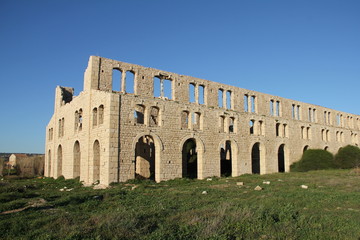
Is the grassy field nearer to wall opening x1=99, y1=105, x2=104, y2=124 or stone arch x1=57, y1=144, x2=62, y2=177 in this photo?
wall opening x1=99, y1=105, x2=104, y2=124

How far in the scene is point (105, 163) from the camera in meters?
17.2

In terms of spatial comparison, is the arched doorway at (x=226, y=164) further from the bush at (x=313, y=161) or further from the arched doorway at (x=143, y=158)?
the arched doorway at (x=143, y=158)

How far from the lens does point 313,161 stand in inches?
1152

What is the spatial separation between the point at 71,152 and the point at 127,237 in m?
18.2

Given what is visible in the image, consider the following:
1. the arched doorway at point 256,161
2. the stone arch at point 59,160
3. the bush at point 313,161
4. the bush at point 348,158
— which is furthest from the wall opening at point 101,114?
the bush at point 348,158

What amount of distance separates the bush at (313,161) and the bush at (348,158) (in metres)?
2.29

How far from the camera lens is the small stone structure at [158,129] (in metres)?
17.9

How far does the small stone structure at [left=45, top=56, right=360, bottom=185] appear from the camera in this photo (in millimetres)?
17906

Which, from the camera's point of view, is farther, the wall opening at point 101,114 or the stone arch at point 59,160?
the stone arch at point 59,160

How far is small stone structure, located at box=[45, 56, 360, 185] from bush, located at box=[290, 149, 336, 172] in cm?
85

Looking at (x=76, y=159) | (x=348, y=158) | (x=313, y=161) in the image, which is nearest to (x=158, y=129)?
(x=76, y=159)

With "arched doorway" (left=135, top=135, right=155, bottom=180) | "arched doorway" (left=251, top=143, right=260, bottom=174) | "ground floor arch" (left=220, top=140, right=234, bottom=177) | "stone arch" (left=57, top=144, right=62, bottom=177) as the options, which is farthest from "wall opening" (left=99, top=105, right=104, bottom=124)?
"arched doorway" (left=251, top=143, right=260, bottom=174)

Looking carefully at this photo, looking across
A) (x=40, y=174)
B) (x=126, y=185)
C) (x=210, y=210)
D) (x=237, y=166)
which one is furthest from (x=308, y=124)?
(x=40, y=174)

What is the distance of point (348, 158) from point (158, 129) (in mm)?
24140
